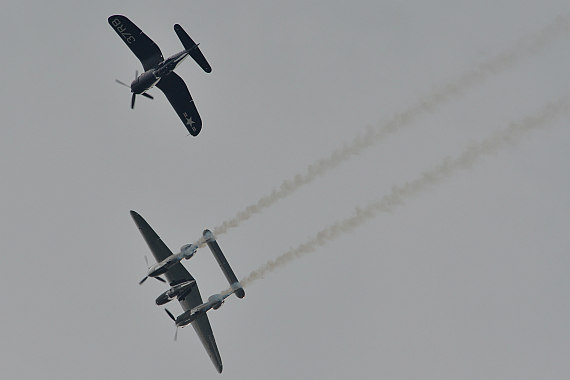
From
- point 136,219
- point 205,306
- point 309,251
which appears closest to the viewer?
point 309,251

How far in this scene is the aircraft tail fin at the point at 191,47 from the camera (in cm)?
6694

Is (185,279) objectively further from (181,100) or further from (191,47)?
(191,47)

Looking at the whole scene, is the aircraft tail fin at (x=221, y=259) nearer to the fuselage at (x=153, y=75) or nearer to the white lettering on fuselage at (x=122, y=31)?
the fuselage at (x=153, y=75)

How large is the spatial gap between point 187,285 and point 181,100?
15892 millimetres

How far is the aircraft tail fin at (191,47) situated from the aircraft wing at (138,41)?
440cm

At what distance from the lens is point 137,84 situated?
70.4m

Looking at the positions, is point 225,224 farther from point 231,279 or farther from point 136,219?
point 136,219

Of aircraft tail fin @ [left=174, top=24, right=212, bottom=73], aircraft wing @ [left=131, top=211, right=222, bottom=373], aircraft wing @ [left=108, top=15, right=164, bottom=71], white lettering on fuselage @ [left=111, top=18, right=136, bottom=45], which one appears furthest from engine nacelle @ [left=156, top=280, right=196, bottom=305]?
white lettering on fuselage @ [left=111, top=18, right=136, bottom=45]

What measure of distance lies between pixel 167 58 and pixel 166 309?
1990 centimetres

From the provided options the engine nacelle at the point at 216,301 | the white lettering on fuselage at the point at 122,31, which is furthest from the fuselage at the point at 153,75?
the engine nacelle at the point at 216,301

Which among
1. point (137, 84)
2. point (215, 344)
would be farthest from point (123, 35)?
point (215, 344)

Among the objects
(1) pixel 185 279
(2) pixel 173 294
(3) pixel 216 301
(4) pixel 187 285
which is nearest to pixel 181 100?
(1) pixel 185 279

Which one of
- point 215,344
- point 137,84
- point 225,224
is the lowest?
point 215,344

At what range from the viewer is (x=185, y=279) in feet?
245
